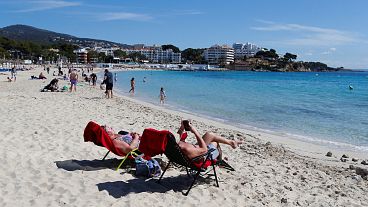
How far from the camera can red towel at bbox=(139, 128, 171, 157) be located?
5.17 metres

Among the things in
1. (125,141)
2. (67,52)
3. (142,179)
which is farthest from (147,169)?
(67,52)

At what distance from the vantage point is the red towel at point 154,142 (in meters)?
5.17

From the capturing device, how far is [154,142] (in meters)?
5.25

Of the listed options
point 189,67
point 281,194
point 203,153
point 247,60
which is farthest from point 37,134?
point 247,60

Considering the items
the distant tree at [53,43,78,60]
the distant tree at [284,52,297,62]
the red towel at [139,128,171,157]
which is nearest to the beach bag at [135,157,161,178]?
the red towel at [139,128,171,157]

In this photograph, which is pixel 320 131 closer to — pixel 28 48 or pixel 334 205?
pixel 334 205

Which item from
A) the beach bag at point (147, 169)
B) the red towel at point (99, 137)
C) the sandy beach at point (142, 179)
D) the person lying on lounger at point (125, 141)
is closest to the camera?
the sandy beach at point (142, 179)

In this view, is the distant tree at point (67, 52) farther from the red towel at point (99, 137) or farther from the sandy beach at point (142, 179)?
the red towel at point (99, 137)

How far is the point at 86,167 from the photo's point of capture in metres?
6.09

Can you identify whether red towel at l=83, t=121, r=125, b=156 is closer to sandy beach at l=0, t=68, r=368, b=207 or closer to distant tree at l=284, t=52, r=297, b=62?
sandy beach at l=0, t=68, r=368, b=207

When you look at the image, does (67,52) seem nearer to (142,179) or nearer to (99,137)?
(99,137)

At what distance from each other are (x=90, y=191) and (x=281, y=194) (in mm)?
2657

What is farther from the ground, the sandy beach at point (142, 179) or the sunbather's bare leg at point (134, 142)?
the sunbather's bare leg at point (134, 142)

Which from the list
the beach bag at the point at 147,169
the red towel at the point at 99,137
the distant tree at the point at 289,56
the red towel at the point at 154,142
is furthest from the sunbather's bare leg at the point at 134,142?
the distant tree at the point at 289,56
